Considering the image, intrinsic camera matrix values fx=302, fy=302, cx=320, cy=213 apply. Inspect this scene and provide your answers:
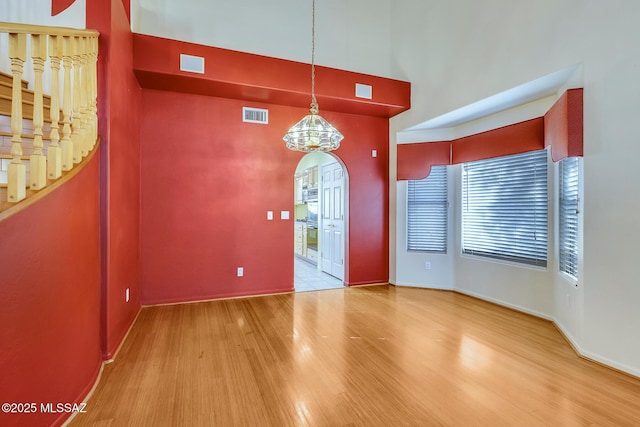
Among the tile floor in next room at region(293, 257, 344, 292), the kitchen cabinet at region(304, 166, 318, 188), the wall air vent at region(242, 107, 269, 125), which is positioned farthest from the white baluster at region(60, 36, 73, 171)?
the kitchen cabinet at region(304, 166, 318, 188)

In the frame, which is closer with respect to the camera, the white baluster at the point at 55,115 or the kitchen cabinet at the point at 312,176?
the white baluster at the point at 55,115

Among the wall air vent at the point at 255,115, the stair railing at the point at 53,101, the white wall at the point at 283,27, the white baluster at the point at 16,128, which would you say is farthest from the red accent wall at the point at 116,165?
the wall air vent at the point at 255,115

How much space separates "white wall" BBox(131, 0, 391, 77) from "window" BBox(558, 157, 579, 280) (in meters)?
2.99

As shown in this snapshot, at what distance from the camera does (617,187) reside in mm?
2412

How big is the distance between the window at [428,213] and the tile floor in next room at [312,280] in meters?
1.41

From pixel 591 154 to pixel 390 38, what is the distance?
3.54m

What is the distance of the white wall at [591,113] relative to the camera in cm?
233

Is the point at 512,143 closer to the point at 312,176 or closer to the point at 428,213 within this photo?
the point at 428,213

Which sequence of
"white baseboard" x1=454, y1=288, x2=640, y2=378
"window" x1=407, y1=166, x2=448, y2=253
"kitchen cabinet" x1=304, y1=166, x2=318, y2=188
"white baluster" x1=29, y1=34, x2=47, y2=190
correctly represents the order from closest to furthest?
"white baluster" x1=29, y1=34, x2=47, y2=190 → "white baseboard" x1=454, y1=288, x2=640, y2=378 → "window" x1=407, y1=166, x2=448, y2=253 → "kitchen cabinet" x1=304, y1=166, x2=318, y2=188

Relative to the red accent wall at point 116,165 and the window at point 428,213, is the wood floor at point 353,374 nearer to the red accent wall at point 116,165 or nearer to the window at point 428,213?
the red accent wall at point 116,165

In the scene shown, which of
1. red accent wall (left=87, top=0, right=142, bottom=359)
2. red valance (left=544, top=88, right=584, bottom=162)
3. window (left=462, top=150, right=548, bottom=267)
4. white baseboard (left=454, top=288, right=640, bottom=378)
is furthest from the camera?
window (left=462, top=150, right=548, bottom=267)

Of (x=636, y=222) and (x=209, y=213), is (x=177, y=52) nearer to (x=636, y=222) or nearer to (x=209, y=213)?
(x=209, y=213)

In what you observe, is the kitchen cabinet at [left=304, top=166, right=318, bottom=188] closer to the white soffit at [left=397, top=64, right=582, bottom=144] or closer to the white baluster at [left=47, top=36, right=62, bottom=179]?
the white soffit at [left=397, top=64, right=582, bottom=144]

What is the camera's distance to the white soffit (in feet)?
9.63
